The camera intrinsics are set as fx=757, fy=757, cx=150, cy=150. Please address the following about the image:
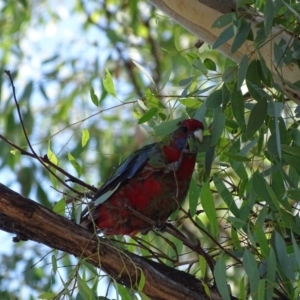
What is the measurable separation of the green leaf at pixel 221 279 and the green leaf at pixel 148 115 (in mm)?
421

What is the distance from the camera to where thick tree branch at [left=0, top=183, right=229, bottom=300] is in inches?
→ 55.7

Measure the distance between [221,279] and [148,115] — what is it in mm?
460

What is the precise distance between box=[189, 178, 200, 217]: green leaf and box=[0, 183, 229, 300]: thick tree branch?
0.48 ft

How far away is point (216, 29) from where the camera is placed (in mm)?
1648

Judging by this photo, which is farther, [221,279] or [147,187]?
[147,187]

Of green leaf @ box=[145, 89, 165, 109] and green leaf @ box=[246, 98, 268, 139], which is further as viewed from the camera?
green leaf @ box=[145, 89, 165, 109]

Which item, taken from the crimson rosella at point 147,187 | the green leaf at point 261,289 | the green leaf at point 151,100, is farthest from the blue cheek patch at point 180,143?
the green leaf at point 261,289

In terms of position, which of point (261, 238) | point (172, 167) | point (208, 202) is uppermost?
point (172, 167)

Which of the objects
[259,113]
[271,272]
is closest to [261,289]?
[271,272]

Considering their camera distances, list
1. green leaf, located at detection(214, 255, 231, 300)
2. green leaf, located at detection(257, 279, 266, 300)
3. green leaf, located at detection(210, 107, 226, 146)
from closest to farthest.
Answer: green leaf, located at detection(257, 279, 266, 300) → green leaf, located at detection(214, 255, 231, 300) → green leaf, located at detection(210, 107, 226, 146)

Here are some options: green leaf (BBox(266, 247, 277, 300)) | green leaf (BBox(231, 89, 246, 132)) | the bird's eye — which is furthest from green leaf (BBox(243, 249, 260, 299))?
the bird's eye

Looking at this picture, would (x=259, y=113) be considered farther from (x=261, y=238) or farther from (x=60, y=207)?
(x=60, y=207)

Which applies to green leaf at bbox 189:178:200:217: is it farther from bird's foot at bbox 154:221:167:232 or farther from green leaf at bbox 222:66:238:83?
green leaf at bbox 222:66:238:83

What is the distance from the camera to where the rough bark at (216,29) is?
5.23 ft
